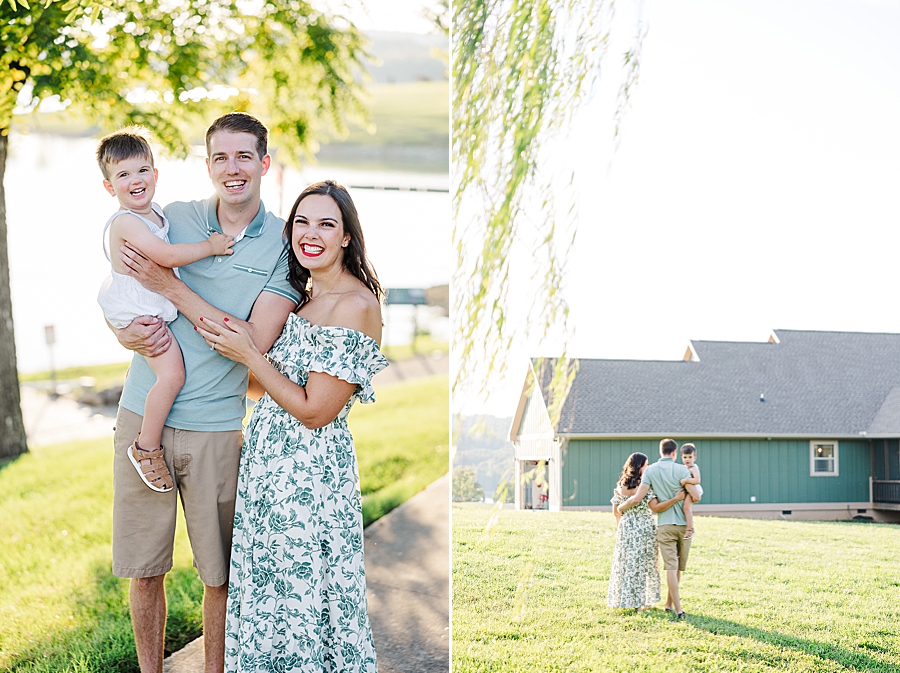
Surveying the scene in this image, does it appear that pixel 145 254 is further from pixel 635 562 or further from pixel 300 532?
pixel 635 562

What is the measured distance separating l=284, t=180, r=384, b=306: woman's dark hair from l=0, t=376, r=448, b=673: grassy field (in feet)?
5.69

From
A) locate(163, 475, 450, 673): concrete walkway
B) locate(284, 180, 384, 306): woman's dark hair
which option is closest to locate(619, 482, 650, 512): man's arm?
locate(163, 475, 450, 673): concrete walkway

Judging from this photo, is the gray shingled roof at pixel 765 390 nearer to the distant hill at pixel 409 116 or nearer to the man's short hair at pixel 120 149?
the man's short hair at pixel 120 149

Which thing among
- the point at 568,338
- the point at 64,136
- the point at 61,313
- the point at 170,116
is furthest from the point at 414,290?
the point at 64,136

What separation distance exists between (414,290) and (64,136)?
14.8 metres

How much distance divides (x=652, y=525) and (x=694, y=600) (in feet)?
0.96

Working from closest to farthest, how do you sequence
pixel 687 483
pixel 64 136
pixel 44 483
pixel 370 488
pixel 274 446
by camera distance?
pixel 274 446 < pixel 687 483 < pixel 370 488 < pixel 44 483 < pixel 64 136

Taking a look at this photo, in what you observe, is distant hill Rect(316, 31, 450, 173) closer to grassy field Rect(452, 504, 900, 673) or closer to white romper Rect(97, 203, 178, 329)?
grassy field Rect(452, 504, 900, 673)

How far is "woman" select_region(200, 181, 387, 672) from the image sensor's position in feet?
7.25

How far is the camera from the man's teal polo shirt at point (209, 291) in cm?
232

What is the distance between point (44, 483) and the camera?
618 cm

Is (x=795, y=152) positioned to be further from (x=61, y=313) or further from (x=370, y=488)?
(x=61, y=313)

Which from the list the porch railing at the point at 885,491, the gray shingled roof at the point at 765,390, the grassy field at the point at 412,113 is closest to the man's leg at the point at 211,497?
the gray shingled roof at the point at 765,390

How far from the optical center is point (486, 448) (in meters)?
3.14
